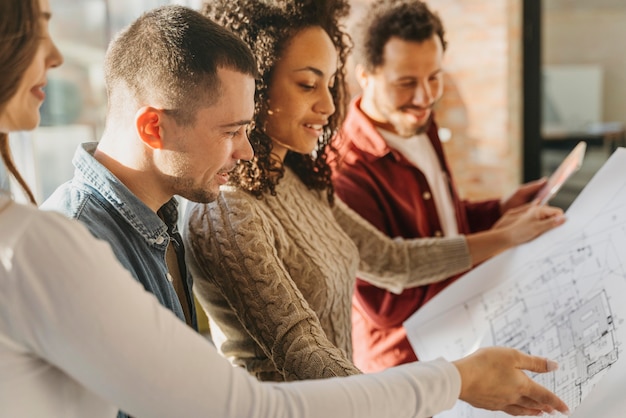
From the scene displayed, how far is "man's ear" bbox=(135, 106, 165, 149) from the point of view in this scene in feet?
2.98

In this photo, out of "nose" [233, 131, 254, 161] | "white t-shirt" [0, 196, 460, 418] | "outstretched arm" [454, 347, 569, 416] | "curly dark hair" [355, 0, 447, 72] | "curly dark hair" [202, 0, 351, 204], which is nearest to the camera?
"white t-shirt" [0, 196, 460, 418]

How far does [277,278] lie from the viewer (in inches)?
40.3

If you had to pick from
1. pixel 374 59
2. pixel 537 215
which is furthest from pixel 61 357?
pixel 374 59

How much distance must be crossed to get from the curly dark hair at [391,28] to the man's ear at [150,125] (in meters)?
0.93

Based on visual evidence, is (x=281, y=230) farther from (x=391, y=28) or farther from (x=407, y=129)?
(x=391, y=28)

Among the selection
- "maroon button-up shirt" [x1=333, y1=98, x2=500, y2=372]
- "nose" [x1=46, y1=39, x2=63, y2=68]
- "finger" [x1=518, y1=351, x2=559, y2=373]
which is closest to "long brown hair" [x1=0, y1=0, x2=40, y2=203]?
"nose" [x1=46, y1=39, x2=63, y2=68]

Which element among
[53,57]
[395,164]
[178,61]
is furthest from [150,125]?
[395,164]

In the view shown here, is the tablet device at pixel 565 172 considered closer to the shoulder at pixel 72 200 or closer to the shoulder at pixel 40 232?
the shoulder at pixel 72 200

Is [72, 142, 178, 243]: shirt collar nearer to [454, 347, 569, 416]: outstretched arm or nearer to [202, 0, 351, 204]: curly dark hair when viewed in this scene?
[202, 0, 351, 204]: curly dark hair

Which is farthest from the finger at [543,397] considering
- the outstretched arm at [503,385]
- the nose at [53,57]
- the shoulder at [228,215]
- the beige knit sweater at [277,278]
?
the nose at [53,57]

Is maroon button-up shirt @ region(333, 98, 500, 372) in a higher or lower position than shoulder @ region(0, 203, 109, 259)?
lower

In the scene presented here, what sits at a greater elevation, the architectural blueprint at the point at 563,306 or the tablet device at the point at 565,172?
the tablet device at the point at 565,172

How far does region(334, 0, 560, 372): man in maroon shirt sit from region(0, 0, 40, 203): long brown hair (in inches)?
37.4

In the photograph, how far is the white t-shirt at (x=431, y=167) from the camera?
1737 mm
